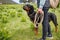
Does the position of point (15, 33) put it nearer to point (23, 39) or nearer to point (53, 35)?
point (23, 39)

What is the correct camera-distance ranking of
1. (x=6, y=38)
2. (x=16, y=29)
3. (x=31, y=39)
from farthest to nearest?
(x=16, y=29) → (x=31, y=39) → (x=6, y=38)

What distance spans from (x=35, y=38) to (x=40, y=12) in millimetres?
1352

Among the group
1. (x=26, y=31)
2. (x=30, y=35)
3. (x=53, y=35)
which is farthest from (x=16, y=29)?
(x=53, y=35)

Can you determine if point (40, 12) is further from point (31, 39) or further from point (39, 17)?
point (31, 39)

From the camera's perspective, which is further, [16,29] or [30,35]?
[16,29]

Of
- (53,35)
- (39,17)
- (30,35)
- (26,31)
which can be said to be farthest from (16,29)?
(39,17)

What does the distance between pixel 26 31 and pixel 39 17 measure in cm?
177

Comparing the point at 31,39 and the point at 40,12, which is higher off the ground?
the point at 40,12

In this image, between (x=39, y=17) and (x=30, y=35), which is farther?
(x=30, y=35)

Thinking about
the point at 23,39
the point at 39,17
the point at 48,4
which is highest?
the point at 48,4

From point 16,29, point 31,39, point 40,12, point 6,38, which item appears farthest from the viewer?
point 16,29

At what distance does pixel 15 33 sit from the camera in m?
6.29

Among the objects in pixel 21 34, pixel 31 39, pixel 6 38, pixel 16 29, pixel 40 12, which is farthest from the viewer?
pixel 16 29

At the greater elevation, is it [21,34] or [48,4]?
[48,4]
